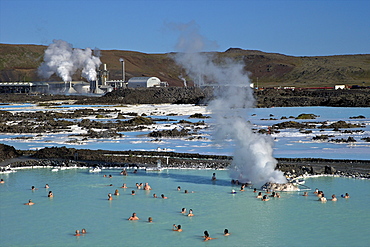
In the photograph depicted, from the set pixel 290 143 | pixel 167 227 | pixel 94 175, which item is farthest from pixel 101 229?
pixel 290 143

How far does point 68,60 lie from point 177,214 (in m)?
145

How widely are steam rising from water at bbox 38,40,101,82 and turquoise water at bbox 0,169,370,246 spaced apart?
134m

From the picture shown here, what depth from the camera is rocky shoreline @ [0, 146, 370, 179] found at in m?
32.5

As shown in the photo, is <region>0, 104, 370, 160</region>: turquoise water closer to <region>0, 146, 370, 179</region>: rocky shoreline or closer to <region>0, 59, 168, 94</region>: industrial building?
<region>0, 146, 370, 179</region>: rocky shoreline

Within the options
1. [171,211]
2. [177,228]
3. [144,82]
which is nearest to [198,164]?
[171,211]

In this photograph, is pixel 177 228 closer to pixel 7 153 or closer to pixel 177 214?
pixel 177 214

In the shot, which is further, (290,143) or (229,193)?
(290,143)

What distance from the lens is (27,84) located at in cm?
17788

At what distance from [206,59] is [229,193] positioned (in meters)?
10.7

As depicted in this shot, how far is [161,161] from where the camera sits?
123 ft

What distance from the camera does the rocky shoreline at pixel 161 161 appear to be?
107ft

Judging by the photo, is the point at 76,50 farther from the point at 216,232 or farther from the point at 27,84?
the point at 216,232

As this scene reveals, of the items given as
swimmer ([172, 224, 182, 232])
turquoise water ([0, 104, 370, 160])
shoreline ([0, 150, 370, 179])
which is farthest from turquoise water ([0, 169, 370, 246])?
turquoise water ([0, 104, 370, 160])

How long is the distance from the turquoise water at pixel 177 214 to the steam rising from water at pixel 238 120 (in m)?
1.50
